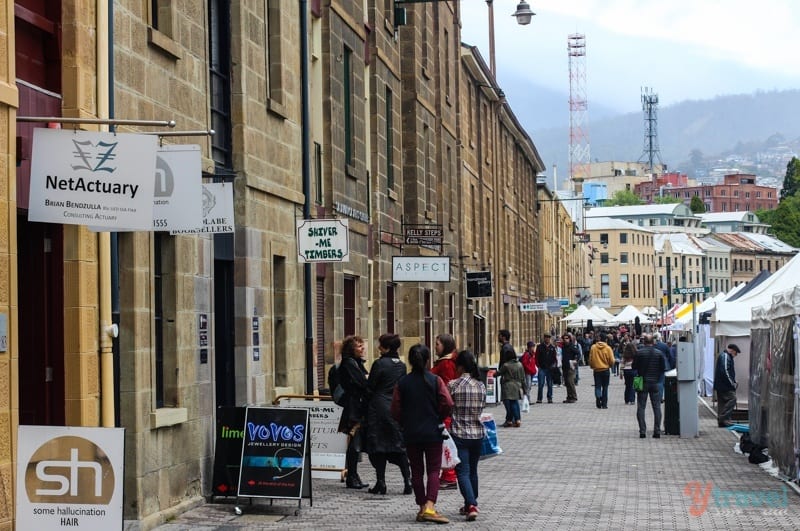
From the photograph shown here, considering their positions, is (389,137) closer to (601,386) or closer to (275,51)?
(601,386)

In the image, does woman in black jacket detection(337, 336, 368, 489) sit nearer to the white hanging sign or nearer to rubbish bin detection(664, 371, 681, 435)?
the white hanging sign

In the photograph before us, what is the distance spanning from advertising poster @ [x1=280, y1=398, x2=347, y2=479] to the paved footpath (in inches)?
9.2

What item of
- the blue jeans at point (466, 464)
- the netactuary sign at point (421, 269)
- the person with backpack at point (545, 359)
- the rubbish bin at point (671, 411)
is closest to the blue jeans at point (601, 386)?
the person with backpack at point (545, 359)

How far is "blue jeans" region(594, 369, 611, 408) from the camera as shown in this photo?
3466 centimetres

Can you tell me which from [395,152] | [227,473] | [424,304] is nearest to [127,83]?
[227,473]

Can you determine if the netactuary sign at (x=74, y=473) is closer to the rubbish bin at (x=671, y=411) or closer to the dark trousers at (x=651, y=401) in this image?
the dark trousers at (x=651, y=401)

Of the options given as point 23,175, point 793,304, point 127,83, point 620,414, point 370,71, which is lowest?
point 620,414

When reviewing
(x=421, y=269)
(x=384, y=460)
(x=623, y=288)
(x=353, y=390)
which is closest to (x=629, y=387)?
(x=421, y=269)

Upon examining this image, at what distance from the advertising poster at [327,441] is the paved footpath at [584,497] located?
9.2 inches

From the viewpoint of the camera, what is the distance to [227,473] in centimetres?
1465

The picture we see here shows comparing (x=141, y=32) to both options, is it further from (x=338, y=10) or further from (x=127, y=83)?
(x=338, y=10)

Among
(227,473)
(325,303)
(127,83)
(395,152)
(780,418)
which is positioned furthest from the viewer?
(395,152)

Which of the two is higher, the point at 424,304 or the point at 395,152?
the point at 395,152

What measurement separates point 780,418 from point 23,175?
1084cm
